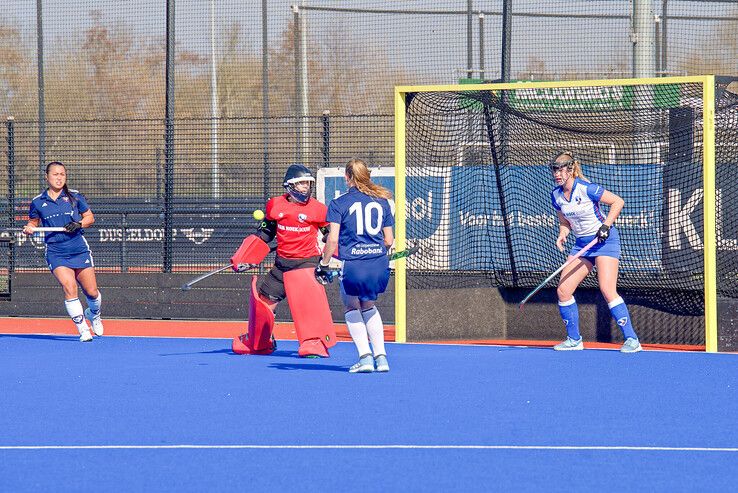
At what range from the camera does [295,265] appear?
11.2 m

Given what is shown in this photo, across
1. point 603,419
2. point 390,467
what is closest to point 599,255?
point 603,419

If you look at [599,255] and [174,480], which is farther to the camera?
[599,255]

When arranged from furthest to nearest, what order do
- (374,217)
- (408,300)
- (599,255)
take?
(408,300)
(599,255)
(374,217)

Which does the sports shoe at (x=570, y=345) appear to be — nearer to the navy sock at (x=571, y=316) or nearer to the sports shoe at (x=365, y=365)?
the navy sock at (x=571, y=316)

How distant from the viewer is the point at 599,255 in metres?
11.3

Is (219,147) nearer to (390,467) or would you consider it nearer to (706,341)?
(706,341)

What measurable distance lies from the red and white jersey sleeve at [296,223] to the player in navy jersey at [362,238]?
1234 millimetres

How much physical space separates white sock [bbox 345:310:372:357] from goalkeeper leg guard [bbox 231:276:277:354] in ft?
5.28

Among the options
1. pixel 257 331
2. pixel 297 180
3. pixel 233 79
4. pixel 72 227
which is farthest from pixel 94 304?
pixel 233 79

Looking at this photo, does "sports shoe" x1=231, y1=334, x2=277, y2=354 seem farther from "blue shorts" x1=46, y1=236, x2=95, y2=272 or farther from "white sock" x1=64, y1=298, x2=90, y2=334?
"blue shorts" x1=46, y1=236, x2=95, y2=272

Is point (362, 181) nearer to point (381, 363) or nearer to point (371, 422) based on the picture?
point (381, 363)

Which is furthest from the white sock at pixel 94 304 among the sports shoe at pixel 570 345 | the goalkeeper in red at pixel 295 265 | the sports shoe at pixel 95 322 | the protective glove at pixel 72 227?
the sports shoe at pixel 570 345

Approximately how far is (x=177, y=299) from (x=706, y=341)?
21.0 feet

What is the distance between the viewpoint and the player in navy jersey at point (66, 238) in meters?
12.7
